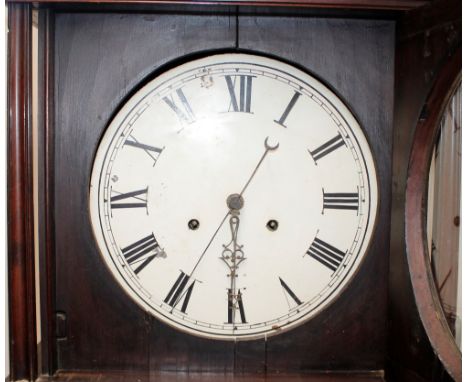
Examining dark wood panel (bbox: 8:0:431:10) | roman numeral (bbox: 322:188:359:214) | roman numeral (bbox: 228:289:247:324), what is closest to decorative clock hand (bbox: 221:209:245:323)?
roman numeral (bbox: 228:289:247:324)

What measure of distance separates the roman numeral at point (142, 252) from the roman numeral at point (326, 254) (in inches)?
15.5

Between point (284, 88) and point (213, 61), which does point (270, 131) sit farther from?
point (213, 61)

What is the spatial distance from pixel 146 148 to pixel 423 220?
2.28 ft

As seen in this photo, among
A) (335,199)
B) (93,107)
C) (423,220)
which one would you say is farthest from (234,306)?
(93,107)

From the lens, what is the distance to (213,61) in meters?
1.44

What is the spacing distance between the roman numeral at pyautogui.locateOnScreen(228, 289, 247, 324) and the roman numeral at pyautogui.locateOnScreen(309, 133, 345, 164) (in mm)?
400

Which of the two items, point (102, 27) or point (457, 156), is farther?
point (102, 27)

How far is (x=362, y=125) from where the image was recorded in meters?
1.43

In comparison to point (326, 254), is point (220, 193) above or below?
above

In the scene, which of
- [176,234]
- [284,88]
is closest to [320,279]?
[176,234]

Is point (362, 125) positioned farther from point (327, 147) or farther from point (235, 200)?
point (235, 200)

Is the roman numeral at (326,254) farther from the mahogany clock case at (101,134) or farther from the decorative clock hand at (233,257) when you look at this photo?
the decorative clock hand at (233,257)

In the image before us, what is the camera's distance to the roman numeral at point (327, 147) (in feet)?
4.75

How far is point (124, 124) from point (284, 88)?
42cm
